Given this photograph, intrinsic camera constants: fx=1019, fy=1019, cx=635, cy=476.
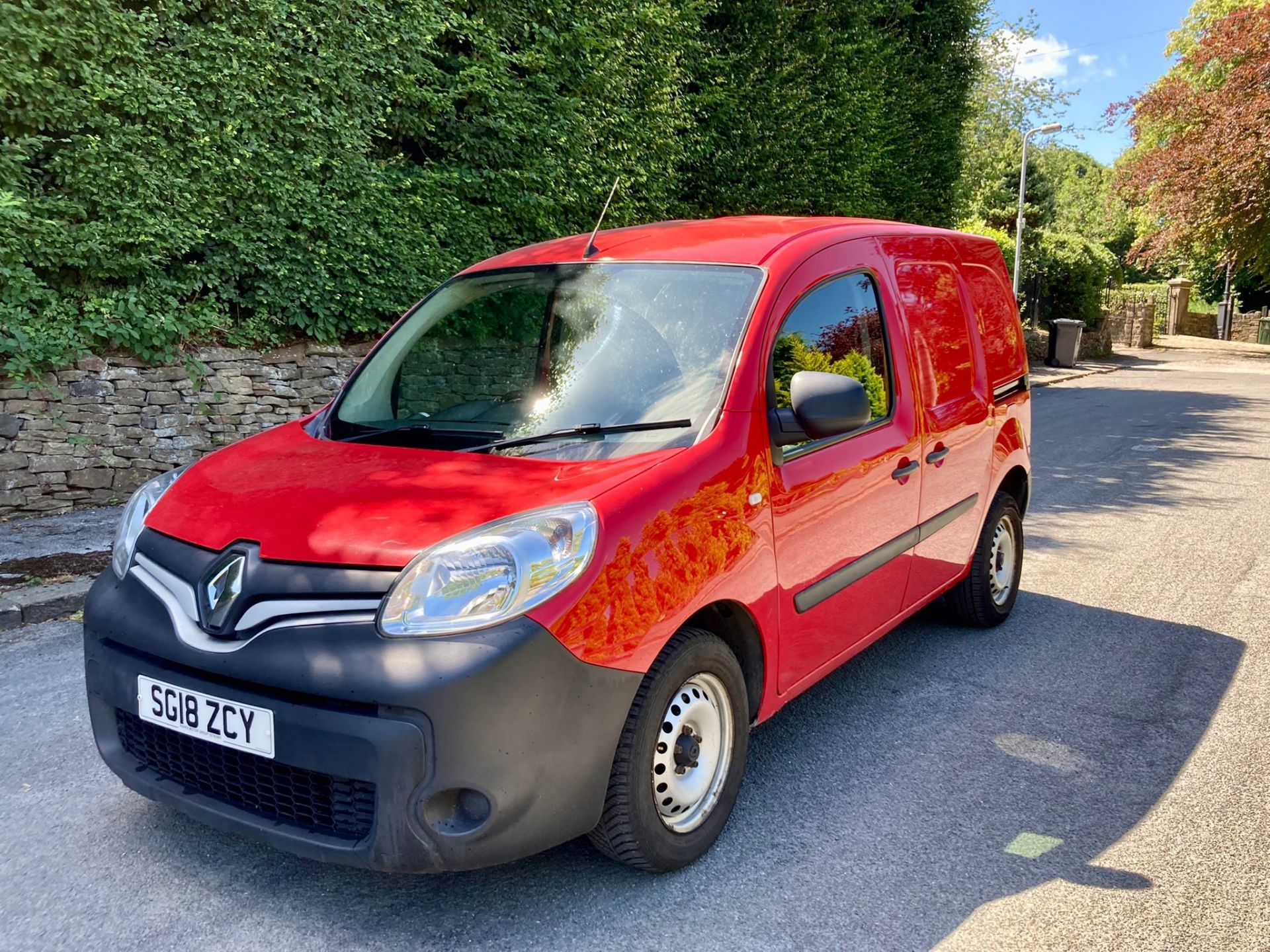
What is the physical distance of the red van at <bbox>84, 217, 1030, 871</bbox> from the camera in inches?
95.7

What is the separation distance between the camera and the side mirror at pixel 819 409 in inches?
123

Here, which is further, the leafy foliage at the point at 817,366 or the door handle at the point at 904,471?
the door handle at the point at 904,471

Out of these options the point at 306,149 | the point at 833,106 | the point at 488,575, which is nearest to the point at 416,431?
the point at 488,575

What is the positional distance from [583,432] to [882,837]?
155 cm

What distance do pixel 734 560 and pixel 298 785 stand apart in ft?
4.33

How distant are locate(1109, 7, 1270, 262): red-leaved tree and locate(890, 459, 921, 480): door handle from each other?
27402 mm

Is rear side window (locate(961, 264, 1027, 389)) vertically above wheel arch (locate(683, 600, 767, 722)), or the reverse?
rear side window (locate(961, 264, 1027, 389))

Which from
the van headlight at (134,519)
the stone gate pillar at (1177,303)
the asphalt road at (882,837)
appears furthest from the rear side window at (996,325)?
the stone gate pillar at (1177,303)

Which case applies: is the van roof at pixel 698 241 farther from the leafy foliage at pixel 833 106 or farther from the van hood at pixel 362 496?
the leafy foliage at pixel 833 106

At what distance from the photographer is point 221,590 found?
8.62 ft

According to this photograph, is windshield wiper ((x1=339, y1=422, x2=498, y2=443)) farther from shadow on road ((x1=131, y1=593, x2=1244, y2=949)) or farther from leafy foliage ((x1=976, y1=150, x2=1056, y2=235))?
leafy foliage ((x1=976, y1=150, x2=1056, y2=235))

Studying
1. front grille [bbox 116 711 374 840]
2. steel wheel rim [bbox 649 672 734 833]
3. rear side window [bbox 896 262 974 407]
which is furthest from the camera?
rear side window [bbox 896 262 974 407]

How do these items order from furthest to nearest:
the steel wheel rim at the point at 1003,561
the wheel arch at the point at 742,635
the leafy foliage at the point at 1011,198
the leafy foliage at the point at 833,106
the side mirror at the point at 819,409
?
the leafy foliage at the point at 1011,198, the leafy foliage at the point at 833,106, the steel wheel rim at the point at 1003,561, the side mirror at the point at 819,409, the wheel arch at the point at 742,635

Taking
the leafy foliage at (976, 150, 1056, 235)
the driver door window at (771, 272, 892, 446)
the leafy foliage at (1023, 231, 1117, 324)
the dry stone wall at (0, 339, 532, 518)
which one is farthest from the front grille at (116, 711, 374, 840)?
the leafy foliage at (976, 150, 1056, 235)
